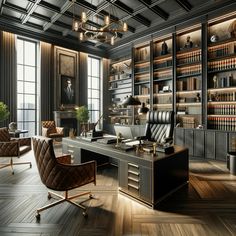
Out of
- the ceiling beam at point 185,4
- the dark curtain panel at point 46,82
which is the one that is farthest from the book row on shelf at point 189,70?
the dark curtain panel at point 46,82

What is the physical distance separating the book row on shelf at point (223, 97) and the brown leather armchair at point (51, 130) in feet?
15.6

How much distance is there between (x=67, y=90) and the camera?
297 inches

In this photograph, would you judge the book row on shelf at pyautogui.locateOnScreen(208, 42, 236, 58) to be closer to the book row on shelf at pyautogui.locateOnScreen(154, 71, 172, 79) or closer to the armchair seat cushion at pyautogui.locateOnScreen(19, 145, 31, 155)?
the book row on shelf at pyautogui.locateOnScreen(154, 71, 172, 79)

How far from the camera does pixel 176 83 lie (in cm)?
572

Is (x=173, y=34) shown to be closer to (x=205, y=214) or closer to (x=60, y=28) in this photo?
(x=60, y=28)

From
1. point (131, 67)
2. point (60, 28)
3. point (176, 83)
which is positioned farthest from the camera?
point (131, 67)

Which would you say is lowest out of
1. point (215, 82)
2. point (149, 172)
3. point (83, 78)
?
point (149, 172)

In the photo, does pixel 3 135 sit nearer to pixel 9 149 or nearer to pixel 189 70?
pixel 9 149

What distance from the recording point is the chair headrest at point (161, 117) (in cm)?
377

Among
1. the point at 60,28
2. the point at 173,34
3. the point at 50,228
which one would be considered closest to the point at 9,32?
the point at 60,28

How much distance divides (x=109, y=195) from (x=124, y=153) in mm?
691

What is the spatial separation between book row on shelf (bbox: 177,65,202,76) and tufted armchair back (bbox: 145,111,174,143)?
2245 millimetres

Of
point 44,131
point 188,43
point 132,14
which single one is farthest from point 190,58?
point 44,131

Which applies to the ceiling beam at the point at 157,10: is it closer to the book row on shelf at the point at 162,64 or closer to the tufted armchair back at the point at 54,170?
the book row on shelf at the point at 162,64
